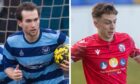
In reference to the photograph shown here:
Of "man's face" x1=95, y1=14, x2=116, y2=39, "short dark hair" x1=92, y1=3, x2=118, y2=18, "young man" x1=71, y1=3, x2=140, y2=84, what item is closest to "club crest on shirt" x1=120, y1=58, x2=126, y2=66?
"young man" x1=71, y1=3, x2=140, y2=84

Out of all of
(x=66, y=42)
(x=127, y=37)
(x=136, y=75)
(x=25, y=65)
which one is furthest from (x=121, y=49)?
(x=136, y=75)

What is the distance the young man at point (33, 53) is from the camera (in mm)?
3225

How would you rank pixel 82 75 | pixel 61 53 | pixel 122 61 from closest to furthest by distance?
pixel 61 53
pixel 122 61
pixel 82 75

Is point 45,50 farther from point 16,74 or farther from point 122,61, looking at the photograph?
point 122,61

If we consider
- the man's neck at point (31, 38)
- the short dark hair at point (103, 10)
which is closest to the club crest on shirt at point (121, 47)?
the short dark hair at point (103, 10)

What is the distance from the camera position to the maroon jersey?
3.18 metres

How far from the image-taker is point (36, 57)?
3273 millimetres

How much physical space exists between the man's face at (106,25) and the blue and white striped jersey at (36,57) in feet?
0.79

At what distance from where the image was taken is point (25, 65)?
10.8ft

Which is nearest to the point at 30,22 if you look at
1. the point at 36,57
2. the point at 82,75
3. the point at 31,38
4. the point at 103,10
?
the point at 31,38

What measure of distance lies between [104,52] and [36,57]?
1.27 feet

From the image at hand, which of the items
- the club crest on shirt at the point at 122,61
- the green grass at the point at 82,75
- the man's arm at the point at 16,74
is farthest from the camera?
the green grass at the point at 82,75

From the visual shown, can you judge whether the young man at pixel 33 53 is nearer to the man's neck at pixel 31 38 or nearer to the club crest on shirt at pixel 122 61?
the man's neck at pixel 31 38

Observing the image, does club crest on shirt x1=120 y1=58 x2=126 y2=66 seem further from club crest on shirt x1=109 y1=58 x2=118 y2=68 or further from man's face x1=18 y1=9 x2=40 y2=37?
man's face x1=18 y1=9 x2=40 y2=37
